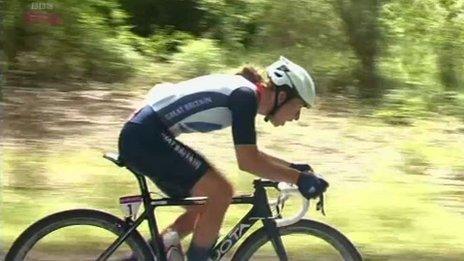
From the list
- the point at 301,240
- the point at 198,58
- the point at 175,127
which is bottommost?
the point at 301,240

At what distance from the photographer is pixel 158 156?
414 centimetres

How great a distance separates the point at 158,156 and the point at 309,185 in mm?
676

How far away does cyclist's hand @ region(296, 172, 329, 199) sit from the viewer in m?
4.03

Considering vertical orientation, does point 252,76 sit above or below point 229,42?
above

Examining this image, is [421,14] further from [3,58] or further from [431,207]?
[3,58]

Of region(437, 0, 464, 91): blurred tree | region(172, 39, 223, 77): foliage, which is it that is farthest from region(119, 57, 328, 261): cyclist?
region(437, 0, 464, 91): blurred tree

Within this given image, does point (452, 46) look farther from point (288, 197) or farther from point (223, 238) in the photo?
point (223, 238)

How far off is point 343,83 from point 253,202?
270 centimetres

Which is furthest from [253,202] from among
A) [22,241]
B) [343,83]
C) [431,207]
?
[343,83]

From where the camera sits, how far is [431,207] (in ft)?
19.9

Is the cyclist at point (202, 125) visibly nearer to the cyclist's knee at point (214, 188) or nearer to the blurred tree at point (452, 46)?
the cyclist's knee at point (214, 188)

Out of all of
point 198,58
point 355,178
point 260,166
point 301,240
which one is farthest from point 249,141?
point 198,58

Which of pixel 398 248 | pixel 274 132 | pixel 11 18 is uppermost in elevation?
pixel 11 18

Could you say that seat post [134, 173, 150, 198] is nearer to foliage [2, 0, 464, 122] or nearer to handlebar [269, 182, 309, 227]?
handlebar [269, 182, 309, 227]
